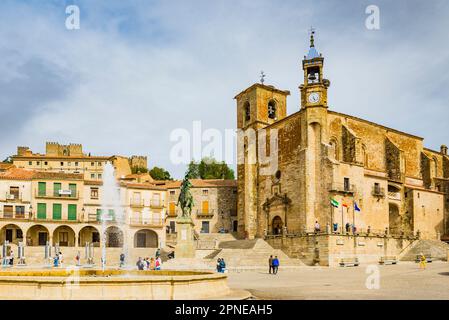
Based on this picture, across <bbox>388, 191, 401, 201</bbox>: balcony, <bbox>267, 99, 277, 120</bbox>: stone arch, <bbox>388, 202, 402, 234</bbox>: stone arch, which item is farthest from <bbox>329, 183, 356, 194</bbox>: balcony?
<bbox>267, 99, 277, 120</bbox>: stone arch

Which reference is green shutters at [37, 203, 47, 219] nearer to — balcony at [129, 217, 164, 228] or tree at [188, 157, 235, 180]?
balcony at [129, 217, 164, 228]

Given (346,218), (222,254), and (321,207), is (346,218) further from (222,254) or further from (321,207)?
(222,254)

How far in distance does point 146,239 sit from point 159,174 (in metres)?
31.0

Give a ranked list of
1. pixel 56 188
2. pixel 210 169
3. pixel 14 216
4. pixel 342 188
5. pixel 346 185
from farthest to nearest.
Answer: pixel 210 169, pixel 56 188, pixel 346 185, pixel 14 216, pixel 342 188

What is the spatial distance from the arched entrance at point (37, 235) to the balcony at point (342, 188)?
23.3m

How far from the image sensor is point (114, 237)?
4541 cm

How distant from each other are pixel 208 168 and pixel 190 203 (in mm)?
41507

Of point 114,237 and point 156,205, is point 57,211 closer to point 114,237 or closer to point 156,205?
point 114,237

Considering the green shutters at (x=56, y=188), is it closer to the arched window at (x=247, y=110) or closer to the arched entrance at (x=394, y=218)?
the arched window at (x=247, y=110)

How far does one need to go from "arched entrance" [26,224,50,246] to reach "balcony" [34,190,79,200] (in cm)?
241

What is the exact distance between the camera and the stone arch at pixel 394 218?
4528 centimetres

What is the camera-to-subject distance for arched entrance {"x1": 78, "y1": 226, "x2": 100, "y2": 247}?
4301 cm

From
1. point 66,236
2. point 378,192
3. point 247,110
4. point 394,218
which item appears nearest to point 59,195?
point 66,236
